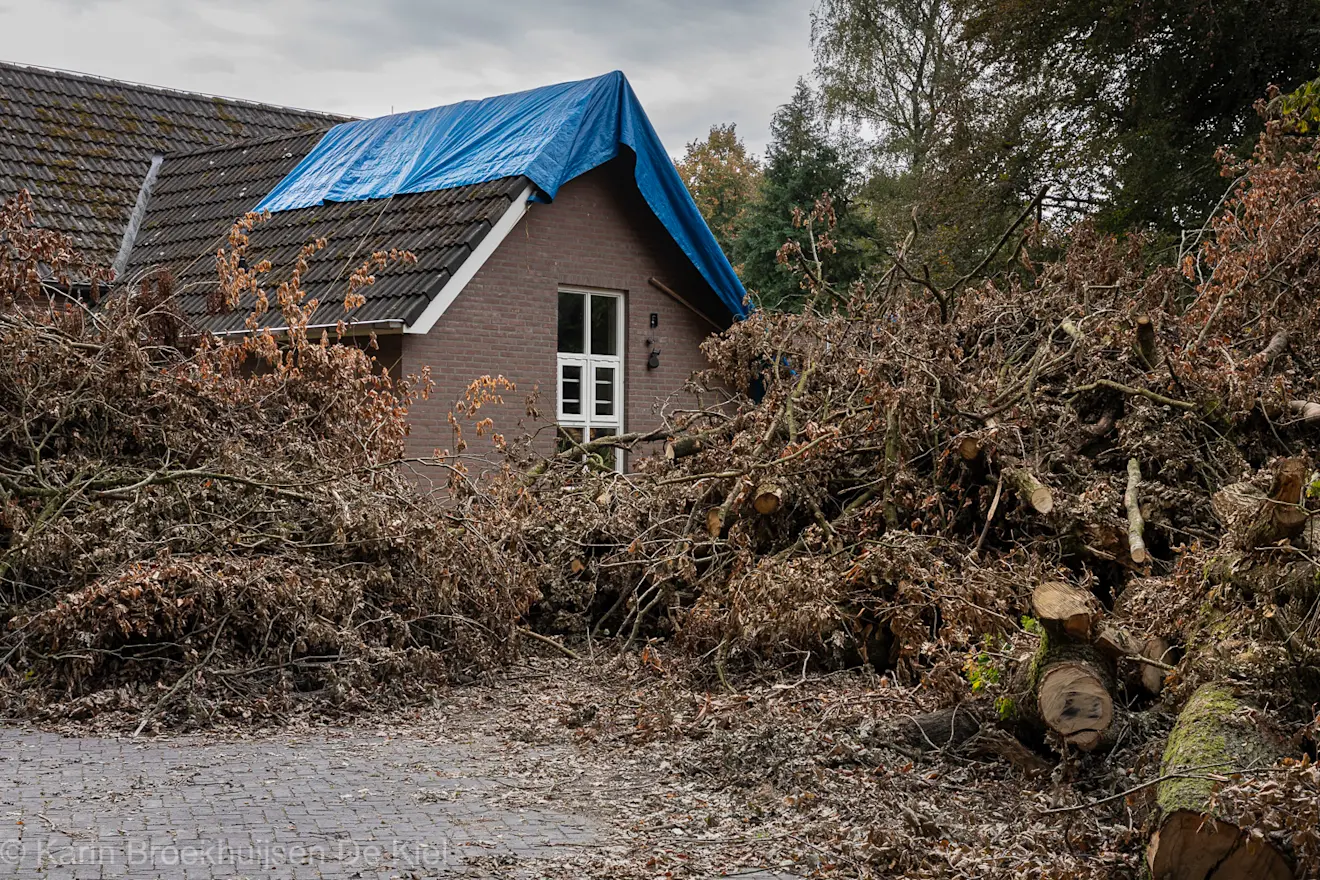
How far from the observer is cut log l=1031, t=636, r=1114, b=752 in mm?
5918

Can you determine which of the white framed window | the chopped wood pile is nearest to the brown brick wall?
the white framed window

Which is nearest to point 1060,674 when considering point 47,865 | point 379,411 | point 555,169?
point 47,865

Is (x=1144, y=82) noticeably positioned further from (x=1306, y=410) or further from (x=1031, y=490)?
(x=1031, y=490)

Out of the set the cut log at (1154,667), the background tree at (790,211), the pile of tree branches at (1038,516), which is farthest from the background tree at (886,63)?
the cut log at (1154,667)

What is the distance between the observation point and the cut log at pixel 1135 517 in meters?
7.55

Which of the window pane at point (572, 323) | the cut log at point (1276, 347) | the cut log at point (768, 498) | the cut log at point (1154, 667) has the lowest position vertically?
the cut log at point (1154, 667)

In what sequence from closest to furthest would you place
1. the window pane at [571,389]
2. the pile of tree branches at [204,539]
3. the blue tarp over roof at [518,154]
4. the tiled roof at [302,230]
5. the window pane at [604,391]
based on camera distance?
the pile of tree branches at [204,539]
the tiled roof at [302,230]
the blue tarp over roof at [518,154]
the window pane at [571,389]
the window pane at [604,391]

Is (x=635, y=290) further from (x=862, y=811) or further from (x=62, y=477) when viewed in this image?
(x=862, y=811)

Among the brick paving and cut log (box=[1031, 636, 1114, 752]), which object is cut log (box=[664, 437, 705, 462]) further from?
cut log (box=[1031, 636, 1114, 752])

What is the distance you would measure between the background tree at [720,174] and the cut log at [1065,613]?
3987 cm

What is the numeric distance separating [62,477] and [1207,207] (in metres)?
18.1

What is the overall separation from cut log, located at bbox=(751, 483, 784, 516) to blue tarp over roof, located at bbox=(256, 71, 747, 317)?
767 cm

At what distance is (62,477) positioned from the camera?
9070 millimetres

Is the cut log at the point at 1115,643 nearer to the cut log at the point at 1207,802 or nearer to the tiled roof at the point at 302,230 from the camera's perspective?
the cut log at the point at 1207,802
